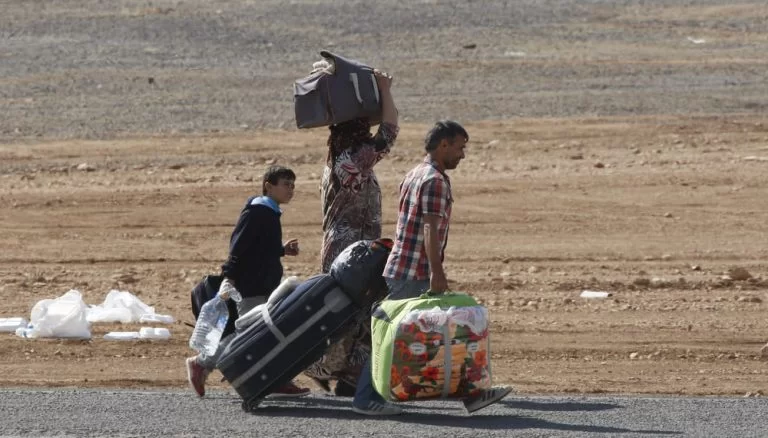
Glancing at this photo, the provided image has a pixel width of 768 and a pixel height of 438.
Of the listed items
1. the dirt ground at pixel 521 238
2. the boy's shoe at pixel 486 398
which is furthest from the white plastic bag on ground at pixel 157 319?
the boy's shoe at pixel 486 398

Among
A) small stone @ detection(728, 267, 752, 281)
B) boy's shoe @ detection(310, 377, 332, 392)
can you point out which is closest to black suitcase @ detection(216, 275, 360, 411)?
boy's shoe @ detection(310, 377, 332, 392)

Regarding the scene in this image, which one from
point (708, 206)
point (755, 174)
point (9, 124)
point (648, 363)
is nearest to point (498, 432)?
point (648, 363)

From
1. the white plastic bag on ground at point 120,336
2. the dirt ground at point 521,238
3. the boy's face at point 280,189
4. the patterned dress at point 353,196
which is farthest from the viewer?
the white plastic bag on ground at point 120,336

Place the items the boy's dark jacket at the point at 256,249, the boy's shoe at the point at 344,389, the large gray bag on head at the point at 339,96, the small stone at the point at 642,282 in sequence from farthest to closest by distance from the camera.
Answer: the small stone at the point at 642,282
the boy's shoe at the point at 344,389
the large gray bag on head at the point at 339,96
the boy's dark jacket at the point at 256,249

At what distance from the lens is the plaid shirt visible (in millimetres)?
7969

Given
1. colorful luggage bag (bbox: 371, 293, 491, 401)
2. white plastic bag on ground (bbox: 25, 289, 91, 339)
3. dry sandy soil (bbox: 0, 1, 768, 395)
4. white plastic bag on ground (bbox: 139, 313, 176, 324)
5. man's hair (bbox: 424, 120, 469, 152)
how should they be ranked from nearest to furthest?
1. colorful luggage bag (bbox: 371, 293, 491, 401)
2. man's hair (bbox: 424, 120, 469, 152)
3. white plastic bag on ground (bbox: 25, 289, 91, 339)
4. dry sandy soil (bbox: 0, 1, 768, 395)
5. white plastic bag on ground (bbox: 139, 313, 176, 324)

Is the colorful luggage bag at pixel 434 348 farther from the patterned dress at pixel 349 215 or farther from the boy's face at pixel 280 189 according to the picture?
the boy's face at pixel 280 189

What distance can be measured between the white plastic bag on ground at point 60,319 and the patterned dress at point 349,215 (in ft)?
8.72

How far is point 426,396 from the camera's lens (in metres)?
7.98

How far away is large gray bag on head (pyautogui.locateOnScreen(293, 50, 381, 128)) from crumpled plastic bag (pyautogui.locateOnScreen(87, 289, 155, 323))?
364 centimetres

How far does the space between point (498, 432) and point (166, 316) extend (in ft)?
15.6

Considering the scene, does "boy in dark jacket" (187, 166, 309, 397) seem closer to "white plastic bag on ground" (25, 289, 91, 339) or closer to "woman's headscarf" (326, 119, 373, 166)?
"woman's headscarf" (326, 119, 373, 166)

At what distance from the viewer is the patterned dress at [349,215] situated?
882 centimetres

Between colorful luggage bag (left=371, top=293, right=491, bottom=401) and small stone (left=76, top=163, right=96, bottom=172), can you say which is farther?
small stone (left=76, top=163, right=96, bottom=172)
